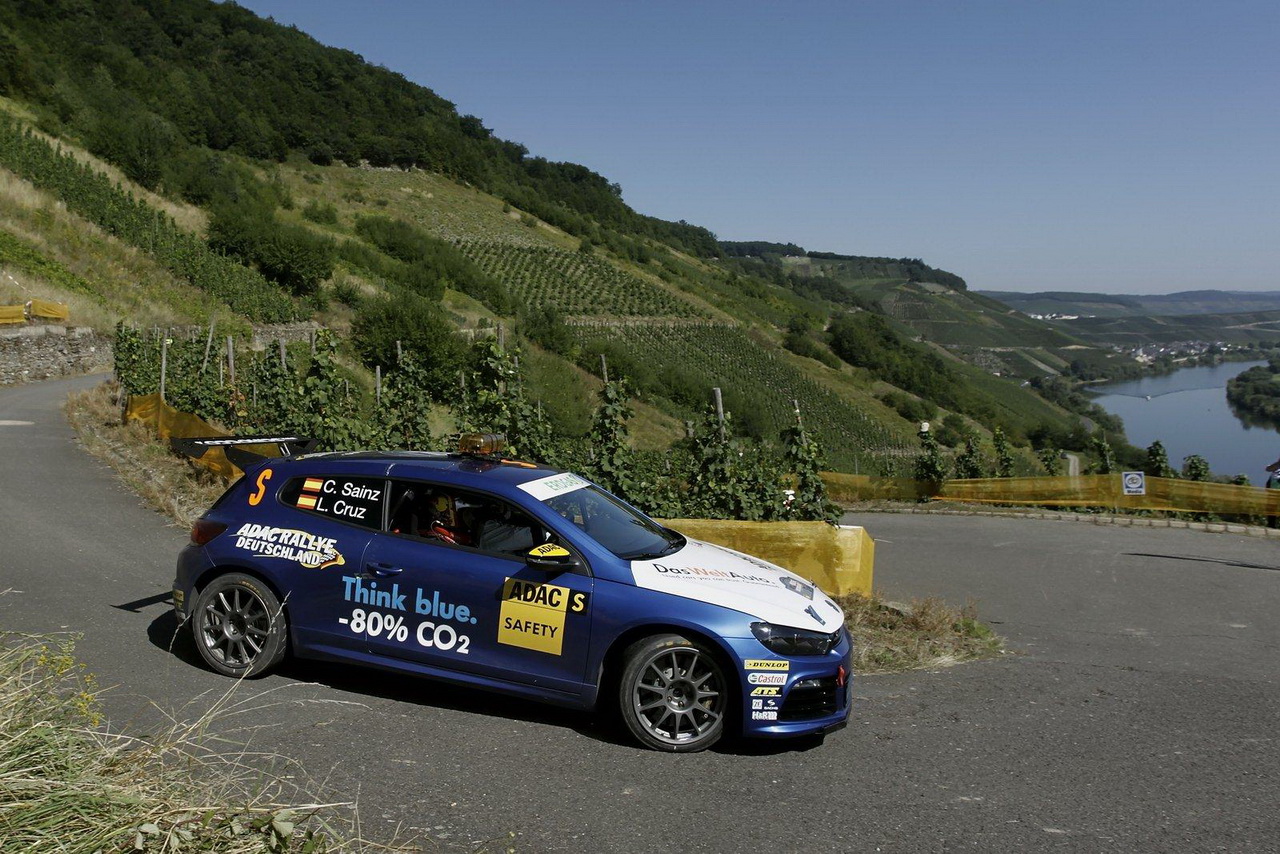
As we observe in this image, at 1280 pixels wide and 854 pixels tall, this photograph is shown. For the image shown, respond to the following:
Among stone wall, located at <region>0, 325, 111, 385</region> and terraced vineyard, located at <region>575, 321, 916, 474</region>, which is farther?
terraced vineyard, located at <region>575, 321, 916, 474</region>

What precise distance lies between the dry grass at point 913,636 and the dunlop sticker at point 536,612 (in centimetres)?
271

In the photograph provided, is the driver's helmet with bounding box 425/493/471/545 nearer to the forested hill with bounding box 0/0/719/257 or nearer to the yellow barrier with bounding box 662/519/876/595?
the yellow barrier with bounding box 662/519/876/595

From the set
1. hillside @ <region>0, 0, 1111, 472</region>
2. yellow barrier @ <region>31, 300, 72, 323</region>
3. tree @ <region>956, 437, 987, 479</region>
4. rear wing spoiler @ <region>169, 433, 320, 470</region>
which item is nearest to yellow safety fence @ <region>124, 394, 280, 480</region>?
rear wing spoiler @ <region>169, 433, 320, 470</region>

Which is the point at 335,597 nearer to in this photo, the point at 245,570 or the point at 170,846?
the point at 245,570

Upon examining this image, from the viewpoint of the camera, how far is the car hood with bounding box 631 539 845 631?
19.2ft

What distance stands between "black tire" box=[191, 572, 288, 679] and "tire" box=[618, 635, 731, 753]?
91.3 inches

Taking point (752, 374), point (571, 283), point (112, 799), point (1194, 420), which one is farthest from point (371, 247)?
point (1194, 420)

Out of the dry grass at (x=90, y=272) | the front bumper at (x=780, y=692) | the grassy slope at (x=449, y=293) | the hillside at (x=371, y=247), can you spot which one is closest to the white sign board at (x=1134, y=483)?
the hillside at (x=371, y=247)

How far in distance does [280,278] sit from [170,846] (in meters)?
61.9

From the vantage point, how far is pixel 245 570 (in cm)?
669

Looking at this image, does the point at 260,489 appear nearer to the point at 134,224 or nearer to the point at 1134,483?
the point at 1134,483

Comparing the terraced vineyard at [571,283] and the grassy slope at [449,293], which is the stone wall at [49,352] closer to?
the grassy slope at [449,293]

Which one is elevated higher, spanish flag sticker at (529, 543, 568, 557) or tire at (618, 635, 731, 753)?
spanish flag sticker at (529, 543, 568, 557)

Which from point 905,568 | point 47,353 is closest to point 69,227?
point 47,353
